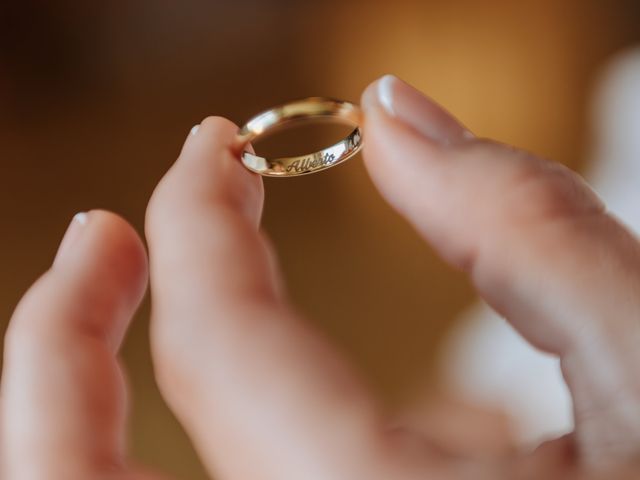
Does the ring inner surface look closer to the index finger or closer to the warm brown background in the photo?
the index finger

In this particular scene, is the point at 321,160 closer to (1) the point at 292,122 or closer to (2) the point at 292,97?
(1) the point at 292,122

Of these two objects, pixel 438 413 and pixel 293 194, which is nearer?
pixel 438 413

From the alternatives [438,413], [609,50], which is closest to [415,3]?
[609,50]

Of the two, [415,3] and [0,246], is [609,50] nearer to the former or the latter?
[415,3]

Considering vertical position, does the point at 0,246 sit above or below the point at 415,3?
below

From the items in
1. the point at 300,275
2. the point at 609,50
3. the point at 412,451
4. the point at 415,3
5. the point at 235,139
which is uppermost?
the point at 415,3

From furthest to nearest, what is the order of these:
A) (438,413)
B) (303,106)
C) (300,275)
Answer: (300,275)
(438,413)
(303,106)

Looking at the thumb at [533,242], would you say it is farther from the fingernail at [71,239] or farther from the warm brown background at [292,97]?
the warm brown background at [292,97]

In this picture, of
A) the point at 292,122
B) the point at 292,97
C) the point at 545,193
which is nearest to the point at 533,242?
the point at 545,193

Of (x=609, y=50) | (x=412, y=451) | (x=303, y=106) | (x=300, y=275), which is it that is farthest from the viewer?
(x=609, y=50)
